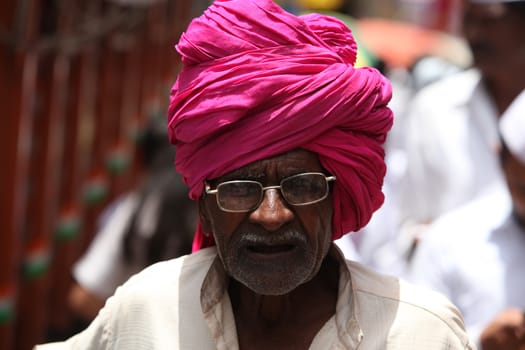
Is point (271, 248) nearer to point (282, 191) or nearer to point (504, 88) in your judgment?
point (282, 191)

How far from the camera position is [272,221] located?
2.56 meters

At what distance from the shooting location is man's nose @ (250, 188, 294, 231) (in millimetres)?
2562

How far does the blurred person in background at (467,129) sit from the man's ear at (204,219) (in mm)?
2106

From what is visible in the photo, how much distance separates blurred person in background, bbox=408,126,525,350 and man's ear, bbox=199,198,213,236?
1119 millimetres

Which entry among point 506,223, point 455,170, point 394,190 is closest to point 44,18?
point 394,190

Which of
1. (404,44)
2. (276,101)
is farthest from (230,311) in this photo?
(404,44)

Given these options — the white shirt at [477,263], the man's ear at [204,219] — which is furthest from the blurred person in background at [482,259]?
the man's ear at [204,219]

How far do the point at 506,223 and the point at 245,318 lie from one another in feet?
4.42

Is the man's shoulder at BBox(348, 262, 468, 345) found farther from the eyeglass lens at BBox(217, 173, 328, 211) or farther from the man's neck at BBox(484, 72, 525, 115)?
the man's neck at BBox(484, 72, 525, 115)

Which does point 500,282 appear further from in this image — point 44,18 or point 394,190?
point 44,18

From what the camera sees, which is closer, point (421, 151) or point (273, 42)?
point (273, 42)

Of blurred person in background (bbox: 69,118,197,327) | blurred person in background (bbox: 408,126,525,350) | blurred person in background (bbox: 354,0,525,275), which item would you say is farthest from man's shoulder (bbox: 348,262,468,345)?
blurred person in background (bbox: 354,0,525,275)

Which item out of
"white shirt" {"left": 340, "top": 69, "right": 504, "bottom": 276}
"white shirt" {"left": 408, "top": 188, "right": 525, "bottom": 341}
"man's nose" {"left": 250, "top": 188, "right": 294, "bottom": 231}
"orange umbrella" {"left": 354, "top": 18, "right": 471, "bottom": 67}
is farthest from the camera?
"orange umbrella" {"left": 354, "top": 18, "right": 471, "bottom": 67}

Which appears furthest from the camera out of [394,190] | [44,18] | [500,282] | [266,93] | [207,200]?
[44,18]
